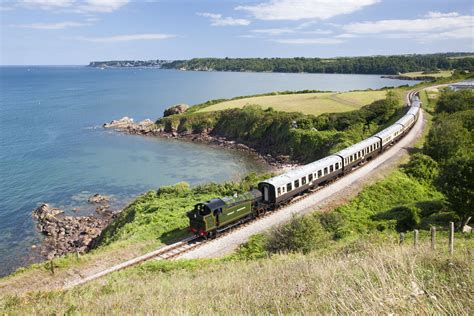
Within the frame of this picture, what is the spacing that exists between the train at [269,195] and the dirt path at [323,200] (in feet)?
2.25

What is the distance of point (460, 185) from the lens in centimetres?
2258

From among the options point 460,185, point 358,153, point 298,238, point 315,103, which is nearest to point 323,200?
point 460,185

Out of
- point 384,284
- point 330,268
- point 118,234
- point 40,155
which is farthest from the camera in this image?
point 40,155

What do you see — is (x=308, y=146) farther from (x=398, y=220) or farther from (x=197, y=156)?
(x=398, y=220)

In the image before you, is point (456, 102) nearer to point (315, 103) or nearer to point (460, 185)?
point (315, 103)

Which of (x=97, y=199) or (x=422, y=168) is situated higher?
(x=422, y=168)

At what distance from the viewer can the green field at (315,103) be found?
79.1 m

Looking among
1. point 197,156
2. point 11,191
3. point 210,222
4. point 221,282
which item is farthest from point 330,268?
point 197,156

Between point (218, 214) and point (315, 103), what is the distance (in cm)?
6544

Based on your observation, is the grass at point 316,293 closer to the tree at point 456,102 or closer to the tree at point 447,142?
the tree at point 447,142

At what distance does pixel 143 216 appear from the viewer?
100 feet

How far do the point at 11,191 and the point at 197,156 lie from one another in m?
28.7

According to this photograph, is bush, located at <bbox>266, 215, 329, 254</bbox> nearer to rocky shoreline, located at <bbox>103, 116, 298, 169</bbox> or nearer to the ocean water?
the ocean water

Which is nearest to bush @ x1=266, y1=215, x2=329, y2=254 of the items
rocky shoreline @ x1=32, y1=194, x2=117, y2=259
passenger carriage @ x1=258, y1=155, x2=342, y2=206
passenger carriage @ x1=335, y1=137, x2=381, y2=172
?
passenger carriage @ x1=258, y1=155, x2=342, y2=206
